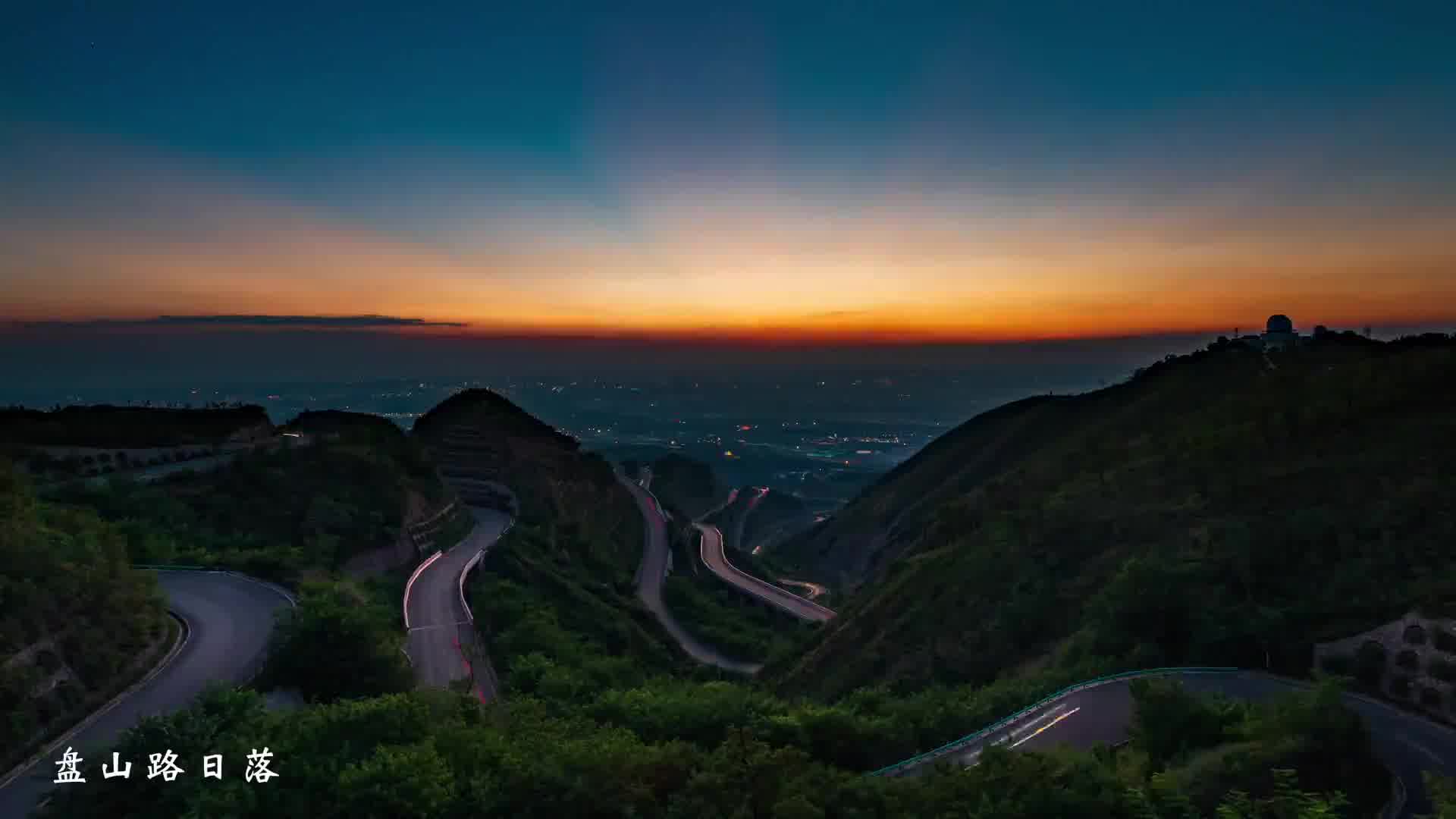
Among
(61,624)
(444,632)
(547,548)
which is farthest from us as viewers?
(547,548)

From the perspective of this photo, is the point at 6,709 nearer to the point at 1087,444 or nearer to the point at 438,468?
A: the point at 438,468

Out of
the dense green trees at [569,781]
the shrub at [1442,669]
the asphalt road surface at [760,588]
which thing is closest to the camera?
the dense green trees at [569,781]

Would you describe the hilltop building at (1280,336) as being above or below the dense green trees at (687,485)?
above

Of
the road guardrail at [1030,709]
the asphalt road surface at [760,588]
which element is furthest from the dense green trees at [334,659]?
the asphalt road surface at [760,588]

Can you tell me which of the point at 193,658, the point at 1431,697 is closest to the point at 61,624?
the point at 193,658

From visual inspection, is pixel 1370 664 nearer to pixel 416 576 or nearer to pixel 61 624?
pixel 61 624

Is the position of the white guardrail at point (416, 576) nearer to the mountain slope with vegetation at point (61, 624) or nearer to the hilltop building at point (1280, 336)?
the mountain slope with vegetation at point (61, 624)

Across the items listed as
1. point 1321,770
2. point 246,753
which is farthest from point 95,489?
point 1321,770
